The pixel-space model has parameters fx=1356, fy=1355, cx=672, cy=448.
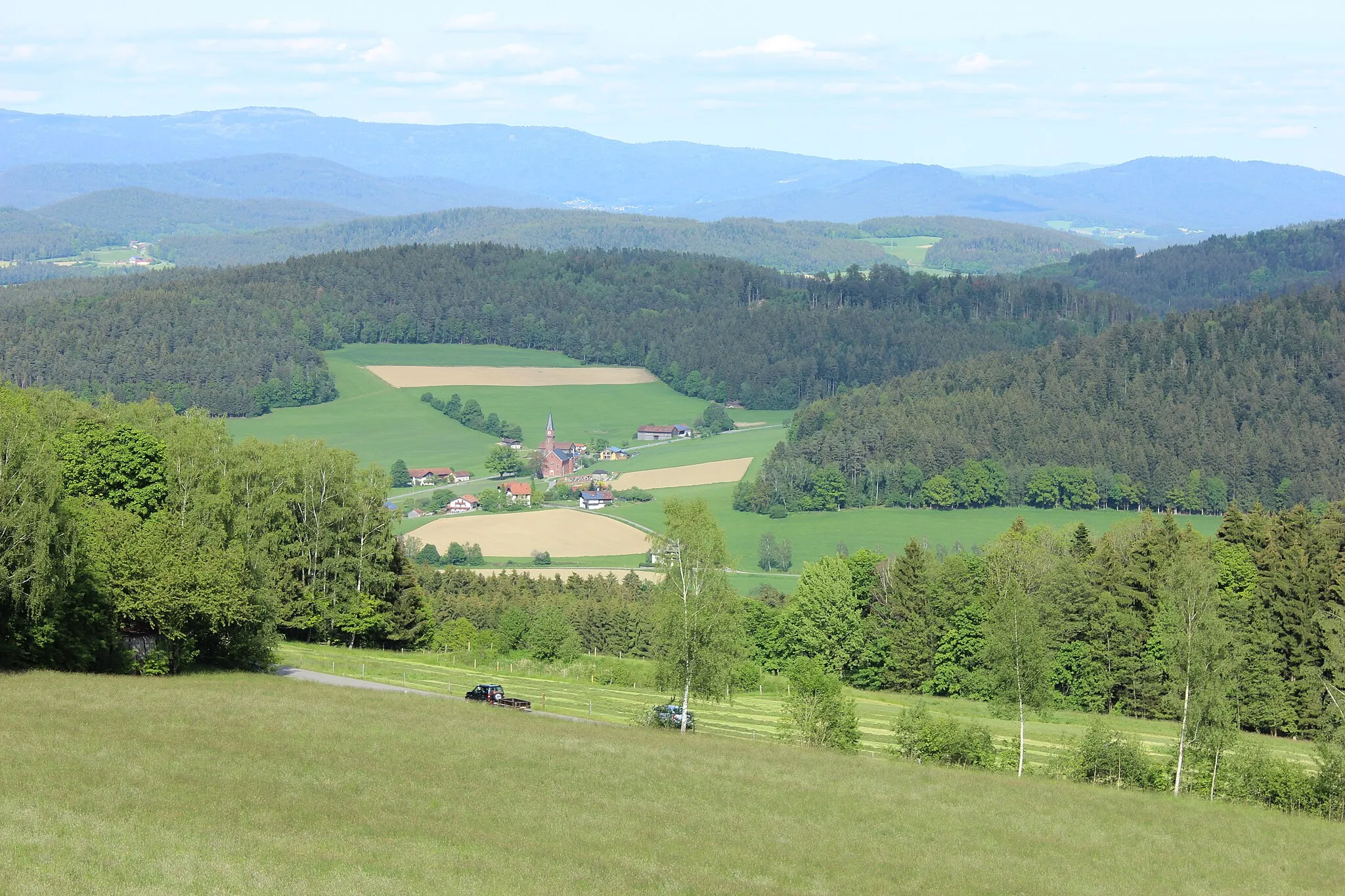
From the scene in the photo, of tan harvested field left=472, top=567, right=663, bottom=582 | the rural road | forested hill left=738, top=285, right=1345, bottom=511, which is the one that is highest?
forested hill left=738, top=285, right=1345, bottom=511

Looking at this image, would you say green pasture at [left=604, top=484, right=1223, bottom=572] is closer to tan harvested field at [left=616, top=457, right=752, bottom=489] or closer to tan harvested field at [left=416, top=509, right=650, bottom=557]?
tan harvested field at [left=616, top=457, right=752, bottom=489]

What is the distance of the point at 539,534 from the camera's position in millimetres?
135250

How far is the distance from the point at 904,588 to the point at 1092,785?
32.1 meters

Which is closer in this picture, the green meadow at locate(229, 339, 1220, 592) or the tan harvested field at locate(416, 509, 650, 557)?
the tan harvested field at locate(416, 509, 650, 557)

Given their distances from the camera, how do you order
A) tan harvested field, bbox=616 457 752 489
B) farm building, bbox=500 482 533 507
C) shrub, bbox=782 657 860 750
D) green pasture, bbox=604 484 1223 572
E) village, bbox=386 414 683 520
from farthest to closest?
tan harvested field, bbox=616 457 752 489 < farm building, bbox=500 482 533 507 < village, bbox=386 414 683 520 < green pasture, bbox=604 484 1223 572 < shrub, bbox=782 657 860 750

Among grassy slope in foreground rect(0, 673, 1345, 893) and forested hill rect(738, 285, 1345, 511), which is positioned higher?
forested hill rect(738, 285, 1345, 511)

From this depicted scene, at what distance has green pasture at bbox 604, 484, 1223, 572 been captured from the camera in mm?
133875

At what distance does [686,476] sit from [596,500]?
19.1m

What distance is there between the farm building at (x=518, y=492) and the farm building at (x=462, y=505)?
161 inches

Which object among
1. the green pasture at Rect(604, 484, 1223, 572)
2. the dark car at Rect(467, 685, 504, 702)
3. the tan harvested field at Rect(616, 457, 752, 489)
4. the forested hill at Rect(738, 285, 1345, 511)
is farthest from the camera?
the tan harvested field at Rect(616, 457, 752, 489)

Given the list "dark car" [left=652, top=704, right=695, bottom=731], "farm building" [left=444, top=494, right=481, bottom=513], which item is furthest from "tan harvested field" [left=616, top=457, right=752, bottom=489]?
"dark car" [left=652, top=704, right=695, bottom=731]

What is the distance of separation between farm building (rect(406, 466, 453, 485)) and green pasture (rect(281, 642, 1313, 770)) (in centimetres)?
10463

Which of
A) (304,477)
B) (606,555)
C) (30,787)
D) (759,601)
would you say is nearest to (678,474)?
(606,555)

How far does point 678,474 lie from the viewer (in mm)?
169625
